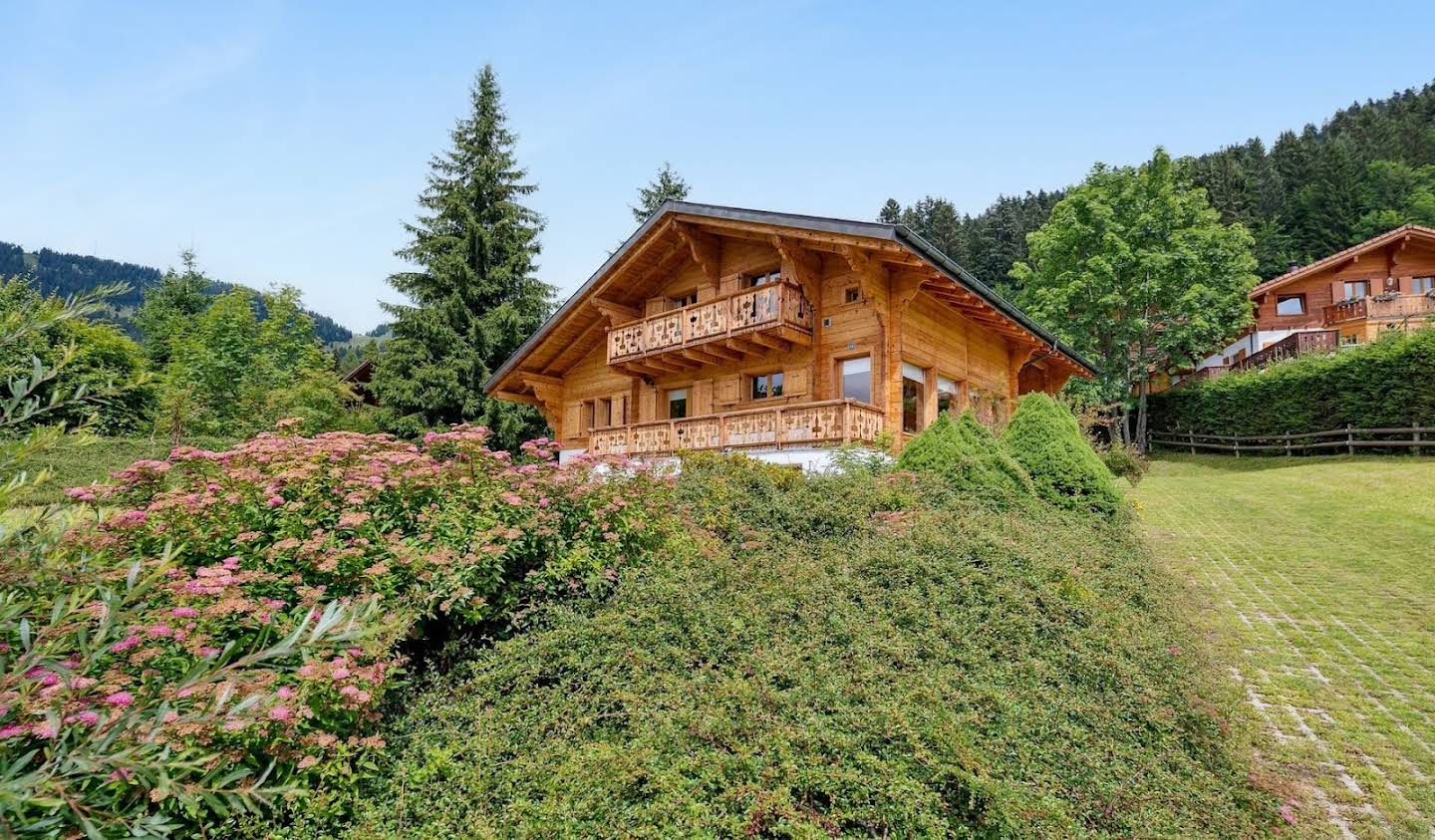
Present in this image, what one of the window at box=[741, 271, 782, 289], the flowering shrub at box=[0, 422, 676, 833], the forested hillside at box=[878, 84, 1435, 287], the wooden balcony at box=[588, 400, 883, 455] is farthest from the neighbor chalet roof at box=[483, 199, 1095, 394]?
the forested hillside at box=[878, 84, 1435, 287]

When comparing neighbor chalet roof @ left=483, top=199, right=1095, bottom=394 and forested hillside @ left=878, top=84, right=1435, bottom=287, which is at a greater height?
forested hillside @ left=878, top=84, right=1435, bottom=287

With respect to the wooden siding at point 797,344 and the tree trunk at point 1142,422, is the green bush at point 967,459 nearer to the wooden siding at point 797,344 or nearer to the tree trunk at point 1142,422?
the wooden siding at point 797,344

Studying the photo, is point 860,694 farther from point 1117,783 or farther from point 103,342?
point 103,342

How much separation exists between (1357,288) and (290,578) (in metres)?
48.0

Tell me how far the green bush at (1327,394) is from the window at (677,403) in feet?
78.3

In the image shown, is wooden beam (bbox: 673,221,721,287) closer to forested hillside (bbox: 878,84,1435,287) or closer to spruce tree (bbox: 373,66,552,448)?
spruce tree (bbox: 373,66,552,448)

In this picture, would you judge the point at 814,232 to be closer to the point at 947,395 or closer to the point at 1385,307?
the point at 947,395

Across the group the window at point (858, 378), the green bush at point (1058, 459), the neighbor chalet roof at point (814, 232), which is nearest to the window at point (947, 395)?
the neighbor chalet roof at point (814, 232)

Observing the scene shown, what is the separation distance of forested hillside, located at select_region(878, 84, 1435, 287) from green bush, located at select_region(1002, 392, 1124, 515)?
150ft

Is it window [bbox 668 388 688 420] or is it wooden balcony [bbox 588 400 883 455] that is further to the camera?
window [bbox 668 388 688 420]

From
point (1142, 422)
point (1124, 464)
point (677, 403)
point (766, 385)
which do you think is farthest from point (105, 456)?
point (1142, 422)

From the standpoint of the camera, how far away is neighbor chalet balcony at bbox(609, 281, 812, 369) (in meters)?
Result: 15.8

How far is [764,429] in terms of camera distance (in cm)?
1543

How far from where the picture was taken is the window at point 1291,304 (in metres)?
38.0
